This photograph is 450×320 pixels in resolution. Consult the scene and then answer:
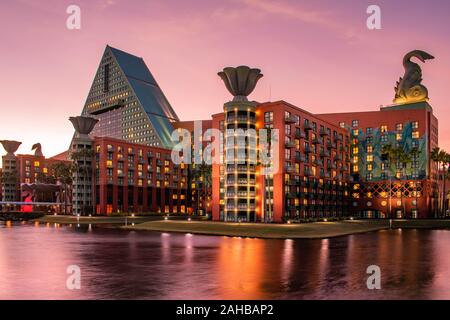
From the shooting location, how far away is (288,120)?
105438 mm

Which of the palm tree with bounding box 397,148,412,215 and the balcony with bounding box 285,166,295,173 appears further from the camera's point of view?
the palm tree with bounding box 397,148,412,215

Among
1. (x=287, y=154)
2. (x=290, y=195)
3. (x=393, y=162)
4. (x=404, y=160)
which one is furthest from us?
(x=393, y=162)

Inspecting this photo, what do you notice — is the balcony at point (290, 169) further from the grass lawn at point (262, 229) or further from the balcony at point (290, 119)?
the grass lawn at point (262, 229)

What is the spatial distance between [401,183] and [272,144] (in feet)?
187

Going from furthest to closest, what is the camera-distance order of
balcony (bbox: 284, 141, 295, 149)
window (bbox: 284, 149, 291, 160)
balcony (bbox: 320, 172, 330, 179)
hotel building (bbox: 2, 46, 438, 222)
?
balcony (bbox: 320, 172, 330, 179) < window (bbox: 284, 149, 291, 160) < balcony (bbox: 284, 141, 295, 149) < hotel building (bbox: 2, 46, 438, 222)

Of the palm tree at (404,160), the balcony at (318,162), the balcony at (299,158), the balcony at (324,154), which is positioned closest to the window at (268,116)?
the balcony at (299,158)

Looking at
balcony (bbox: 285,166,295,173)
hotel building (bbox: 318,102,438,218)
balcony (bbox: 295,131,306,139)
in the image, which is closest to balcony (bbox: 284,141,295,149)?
balcony (bbox: 295,131,306,139)

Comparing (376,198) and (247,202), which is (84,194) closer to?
(247,202)

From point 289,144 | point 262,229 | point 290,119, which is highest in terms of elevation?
point 290,119

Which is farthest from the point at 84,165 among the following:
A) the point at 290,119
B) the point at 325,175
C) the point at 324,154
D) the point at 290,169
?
the point at 325,175

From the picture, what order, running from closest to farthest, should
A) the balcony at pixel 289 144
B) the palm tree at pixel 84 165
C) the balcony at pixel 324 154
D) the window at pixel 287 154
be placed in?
the balcony at pixel 289 144 < the window at pixel 287 154 < the balcony at pixel 324 154 < the palm tree at pixel 84 165

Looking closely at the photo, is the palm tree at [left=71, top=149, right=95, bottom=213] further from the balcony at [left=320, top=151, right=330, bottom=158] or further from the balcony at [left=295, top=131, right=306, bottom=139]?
the balcony at [left=320, top=151, right=330, bottom=158]

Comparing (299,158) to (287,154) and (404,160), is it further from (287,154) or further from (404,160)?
(404,160)

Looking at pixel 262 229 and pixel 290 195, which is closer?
pixel 262 229
